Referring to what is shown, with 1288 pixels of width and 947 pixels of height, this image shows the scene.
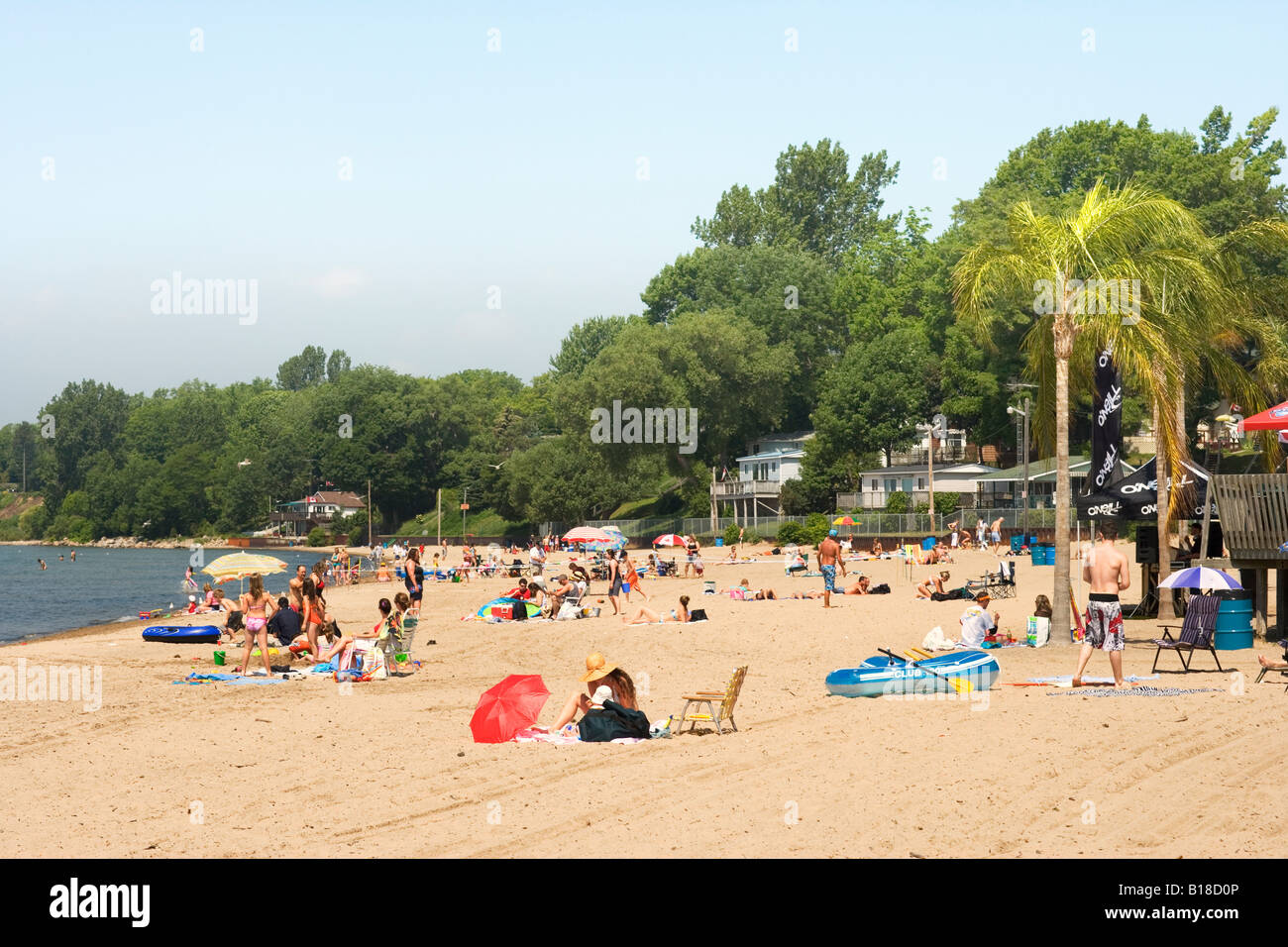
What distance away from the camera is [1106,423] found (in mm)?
21719

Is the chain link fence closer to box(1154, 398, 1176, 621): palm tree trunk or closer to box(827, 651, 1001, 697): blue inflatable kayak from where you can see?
box(1154, 398, 1176, 621): palm tree trunk

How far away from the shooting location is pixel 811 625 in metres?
25.1

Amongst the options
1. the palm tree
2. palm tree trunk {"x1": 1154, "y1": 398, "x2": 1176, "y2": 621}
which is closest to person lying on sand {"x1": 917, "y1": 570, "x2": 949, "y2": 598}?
palm tree trunk {"x1": 1154, "y1": 398, "x2": 1176, "y2": 621}

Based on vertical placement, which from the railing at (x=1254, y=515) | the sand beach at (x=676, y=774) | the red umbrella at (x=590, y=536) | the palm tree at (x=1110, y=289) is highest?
the palm tree at (x=1110, y=289)

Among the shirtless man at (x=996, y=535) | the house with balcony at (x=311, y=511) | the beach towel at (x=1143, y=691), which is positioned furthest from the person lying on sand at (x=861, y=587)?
the house with balcony at (x=311, y=511)

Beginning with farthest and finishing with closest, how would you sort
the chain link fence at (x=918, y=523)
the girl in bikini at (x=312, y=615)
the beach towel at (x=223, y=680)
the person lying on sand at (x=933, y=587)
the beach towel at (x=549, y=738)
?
the chain link fence at (x=918, y=523) < the person lying on sand at (x=933, y=587) < the girl in bikini at (x=312, y=615) < the beach towel at (x=223, y=680) < the beach towel at (x=549, y=738)

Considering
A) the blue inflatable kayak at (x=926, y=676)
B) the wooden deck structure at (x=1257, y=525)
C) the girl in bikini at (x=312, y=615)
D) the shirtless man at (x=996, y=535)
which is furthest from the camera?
the shirtless man at (x=996, y=535)

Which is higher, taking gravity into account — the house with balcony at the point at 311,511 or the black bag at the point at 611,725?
the house with balcony at the point at 311,511

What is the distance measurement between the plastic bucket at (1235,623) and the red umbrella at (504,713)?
10.3 metres

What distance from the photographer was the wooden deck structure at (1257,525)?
19469mm

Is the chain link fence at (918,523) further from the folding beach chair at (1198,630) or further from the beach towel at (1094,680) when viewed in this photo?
the beach towel at (1094,680)

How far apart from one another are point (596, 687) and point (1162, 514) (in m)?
12.8

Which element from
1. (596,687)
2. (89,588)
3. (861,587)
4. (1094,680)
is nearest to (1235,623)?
(1094,680)
